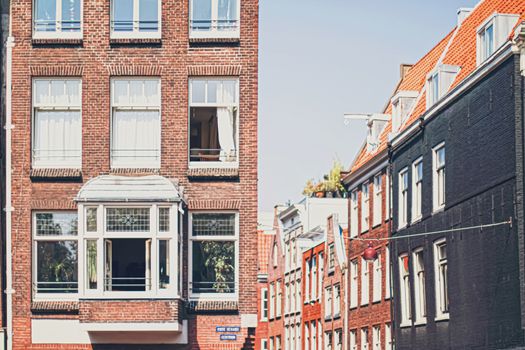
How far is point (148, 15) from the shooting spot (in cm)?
3600

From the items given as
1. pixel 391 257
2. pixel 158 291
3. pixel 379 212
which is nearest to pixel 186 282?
pixel 158 291

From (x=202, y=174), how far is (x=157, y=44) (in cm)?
372

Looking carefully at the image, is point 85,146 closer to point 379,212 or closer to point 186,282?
point 186,282

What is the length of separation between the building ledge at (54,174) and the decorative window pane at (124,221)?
1637 mm

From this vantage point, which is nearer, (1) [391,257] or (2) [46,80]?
(2) [46,80]

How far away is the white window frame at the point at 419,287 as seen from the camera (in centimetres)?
4484

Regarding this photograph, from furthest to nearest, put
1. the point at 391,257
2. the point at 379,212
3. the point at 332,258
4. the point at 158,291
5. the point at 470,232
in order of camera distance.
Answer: the point at 332,258, the point at 379,212, the point at 391,257, the point at 470,232, the point at 158,291

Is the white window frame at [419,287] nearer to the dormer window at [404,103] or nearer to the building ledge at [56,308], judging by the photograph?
the dormer window at [404,103]

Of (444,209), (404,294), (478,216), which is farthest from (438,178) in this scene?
(404,294)

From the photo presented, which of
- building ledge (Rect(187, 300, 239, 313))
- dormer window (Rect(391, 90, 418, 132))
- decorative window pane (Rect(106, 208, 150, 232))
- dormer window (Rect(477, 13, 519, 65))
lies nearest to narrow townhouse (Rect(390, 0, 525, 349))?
dormer window (Rect(477, 13, 519, 65))

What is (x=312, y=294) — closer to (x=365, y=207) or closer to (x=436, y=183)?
(x=365, y=207)

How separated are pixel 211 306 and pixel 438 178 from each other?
10.8 metres

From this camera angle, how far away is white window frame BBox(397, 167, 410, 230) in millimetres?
Answer: 47750

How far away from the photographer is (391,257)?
4994cm
